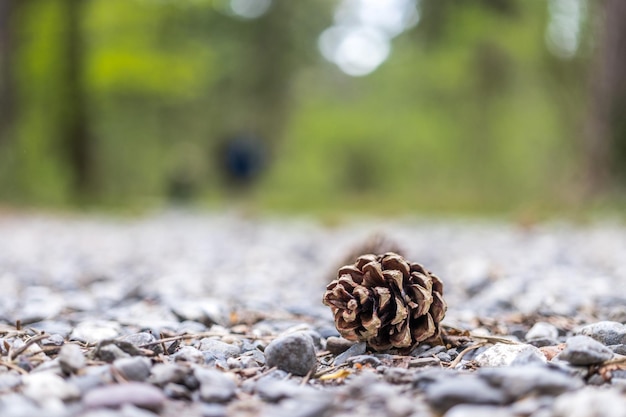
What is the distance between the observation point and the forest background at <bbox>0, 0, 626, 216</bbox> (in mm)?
9320

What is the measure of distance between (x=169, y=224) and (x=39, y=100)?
6.88 meters

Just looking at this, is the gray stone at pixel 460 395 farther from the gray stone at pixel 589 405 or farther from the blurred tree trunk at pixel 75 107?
the blurred tree trunk at pixel 75 107

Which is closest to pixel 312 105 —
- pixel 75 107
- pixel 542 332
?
pixel 75 107

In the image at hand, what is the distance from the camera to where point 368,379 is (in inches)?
48.2

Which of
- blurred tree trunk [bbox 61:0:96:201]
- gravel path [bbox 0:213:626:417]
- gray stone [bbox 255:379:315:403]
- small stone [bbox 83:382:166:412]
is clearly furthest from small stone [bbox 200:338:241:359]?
blurred tree trunk [bbox 61:0:96:201]

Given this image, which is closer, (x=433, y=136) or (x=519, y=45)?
(x=519, y=45)

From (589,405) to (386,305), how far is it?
1.84ft

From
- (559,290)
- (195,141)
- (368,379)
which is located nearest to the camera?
(368,379)

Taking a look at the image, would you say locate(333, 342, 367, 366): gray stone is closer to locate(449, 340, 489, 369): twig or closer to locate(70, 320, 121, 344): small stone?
locate(449, 340, 489, 369): twig

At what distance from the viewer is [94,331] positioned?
1611 mm

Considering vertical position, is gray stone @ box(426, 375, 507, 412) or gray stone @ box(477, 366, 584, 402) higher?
gray stone @ box(477, 366, 584, 402)

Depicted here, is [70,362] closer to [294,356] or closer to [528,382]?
[294,356]

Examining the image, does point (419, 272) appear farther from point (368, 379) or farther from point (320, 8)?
point (320, 8)

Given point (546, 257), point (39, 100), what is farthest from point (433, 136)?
point (546, 257)
